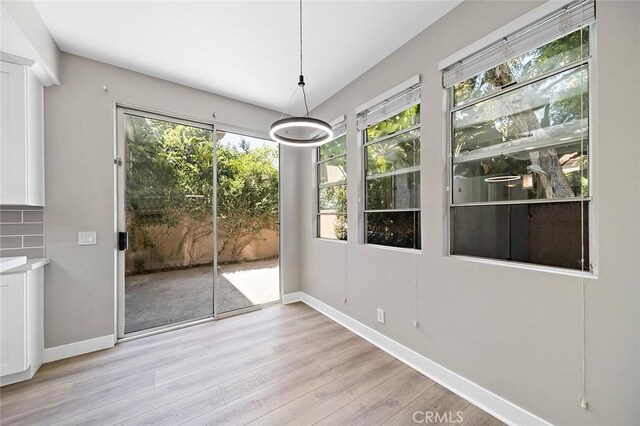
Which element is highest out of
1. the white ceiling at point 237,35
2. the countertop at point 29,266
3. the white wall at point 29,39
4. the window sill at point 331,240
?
the white ceiling at point 237,35

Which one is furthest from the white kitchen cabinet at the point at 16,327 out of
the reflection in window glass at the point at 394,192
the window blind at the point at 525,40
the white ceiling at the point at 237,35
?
the window blind at the point at 525,40

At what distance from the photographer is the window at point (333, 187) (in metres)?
3.17

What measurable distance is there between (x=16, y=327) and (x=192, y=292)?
142cm

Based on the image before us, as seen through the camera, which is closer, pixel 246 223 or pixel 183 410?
pixel 183 410

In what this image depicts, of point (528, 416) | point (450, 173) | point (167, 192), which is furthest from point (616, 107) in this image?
point (167, 192)

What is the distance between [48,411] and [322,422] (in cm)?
191


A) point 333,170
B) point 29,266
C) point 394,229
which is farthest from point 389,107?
point 29,266

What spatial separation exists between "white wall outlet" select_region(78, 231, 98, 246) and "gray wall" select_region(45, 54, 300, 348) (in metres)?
0.04

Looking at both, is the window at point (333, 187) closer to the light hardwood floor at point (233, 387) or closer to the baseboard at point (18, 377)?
the light hardwood floor at point (233, 387)

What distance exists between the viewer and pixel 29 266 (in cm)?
200

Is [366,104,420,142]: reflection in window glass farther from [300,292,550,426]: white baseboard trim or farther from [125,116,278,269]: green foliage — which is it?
[300,292,550,426]: white baseboard trim

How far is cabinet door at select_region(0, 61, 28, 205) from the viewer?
1.95 meters

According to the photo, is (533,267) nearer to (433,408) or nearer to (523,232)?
(523,232)

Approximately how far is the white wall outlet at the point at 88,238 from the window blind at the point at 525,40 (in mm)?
3574
